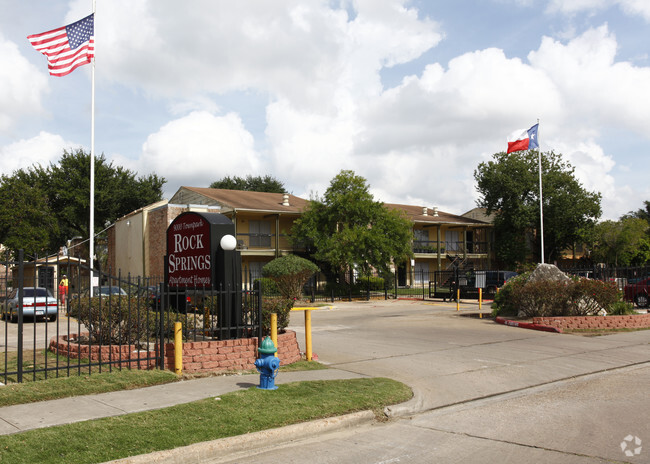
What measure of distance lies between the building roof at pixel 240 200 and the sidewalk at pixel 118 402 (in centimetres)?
2854

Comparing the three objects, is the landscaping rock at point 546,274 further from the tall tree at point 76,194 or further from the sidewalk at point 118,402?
the tall tree at point 76,194

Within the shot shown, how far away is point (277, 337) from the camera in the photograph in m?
10.4

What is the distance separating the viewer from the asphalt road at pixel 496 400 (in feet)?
19.5

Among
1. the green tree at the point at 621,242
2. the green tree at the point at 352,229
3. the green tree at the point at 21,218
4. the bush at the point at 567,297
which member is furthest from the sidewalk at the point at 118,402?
the green tree at the point at 621,242

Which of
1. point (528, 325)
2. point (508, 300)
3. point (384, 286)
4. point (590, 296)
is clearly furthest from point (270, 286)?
point (590, 296)

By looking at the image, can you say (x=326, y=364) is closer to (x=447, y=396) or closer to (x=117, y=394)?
(x=447, y=396)

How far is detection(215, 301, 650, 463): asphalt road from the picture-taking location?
5.94 meters

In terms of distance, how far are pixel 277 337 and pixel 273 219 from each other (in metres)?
31.2

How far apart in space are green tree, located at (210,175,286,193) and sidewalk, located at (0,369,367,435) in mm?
62644

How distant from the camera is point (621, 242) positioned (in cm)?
4928

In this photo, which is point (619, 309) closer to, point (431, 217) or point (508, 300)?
point (508, 300)

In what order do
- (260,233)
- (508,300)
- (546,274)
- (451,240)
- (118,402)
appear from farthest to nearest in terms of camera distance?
(451,240) < (260,233) < (508,300) < (546,274) < (118,402)

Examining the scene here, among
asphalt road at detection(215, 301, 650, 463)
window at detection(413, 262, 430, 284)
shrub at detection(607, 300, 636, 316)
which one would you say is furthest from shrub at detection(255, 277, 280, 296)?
Answer: window at detection(413, 262, 430, 284)

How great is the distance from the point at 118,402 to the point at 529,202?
47.1 metres
